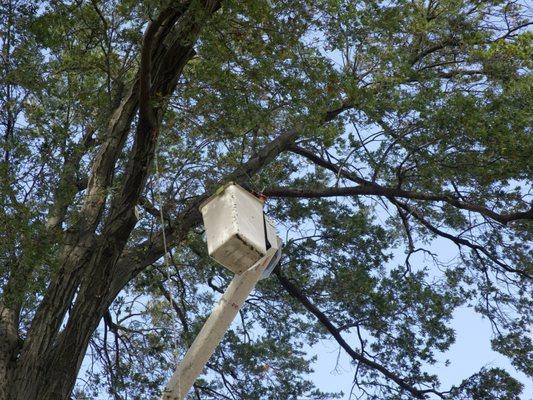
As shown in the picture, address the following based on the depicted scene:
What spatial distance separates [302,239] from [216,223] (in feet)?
19.0

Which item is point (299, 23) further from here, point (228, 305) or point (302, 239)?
point (228, 305)

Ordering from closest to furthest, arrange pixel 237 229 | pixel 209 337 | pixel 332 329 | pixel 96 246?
pixel 237 229 → pixel 209 337 → pixel 96 246 → pixel 332 329

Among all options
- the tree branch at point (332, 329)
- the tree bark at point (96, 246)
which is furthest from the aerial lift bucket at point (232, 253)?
the tree branch at point (332, 329)

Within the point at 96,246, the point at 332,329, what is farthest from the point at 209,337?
the point at 332,329

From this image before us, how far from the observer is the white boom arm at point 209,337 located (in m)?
4.40

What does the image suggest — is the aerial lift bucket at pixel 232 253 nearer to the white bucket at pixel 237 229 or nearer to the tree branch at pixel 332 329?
the white bucket at pixel 237 229

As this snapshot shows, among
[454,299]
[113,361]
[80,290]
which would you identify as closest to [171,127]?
[80,290]

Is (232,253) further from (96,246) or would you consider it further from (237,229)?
(96,246)

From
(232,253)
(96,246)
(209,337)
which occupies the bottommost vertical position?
(209,337)

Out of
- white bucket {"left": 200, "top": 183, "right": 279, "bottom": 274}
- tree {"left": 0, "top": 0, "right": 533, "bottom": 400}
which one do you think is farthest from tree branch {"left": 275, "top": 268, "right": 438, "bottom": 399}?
white bucket {"left": 200, "top": 183, "right": 279, "bottom": 274}

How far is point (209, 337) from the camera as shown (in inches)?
177

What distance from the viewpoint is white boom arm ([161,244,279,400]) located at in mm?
4402

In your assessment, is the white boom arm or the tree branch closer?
the white boom arm

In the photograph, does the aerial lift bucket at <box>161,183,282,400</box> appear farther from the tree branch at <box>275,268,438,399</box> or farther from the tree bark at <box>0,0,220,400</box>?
the tree branch at <box>275,268,438,399</box>
